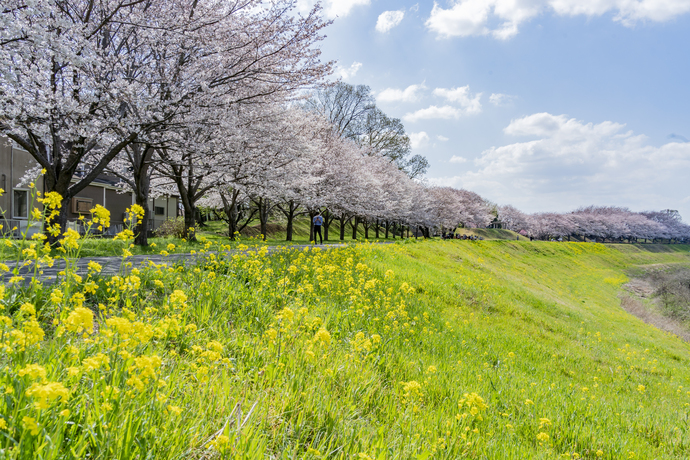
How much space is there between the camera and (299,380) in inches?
134

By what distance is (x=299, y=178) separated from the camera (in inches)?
848

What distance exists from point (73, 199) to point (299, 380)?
1295 inches

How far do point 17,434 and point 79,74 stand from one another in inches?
418

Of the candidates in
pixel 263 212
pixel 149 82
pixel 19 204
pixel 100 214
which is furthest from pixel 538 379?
pixel 19 204

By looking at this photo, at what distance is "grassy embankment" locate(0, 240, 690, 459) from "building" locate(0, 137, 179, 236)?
6.41m

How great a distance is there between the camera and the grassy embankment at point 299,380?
7.09 feet

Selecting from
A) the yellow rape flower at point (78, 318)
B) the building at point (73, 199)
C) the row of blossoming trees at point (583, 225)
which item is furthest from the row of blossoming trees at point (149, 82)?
the row of blossoming trees at point (583, 225)

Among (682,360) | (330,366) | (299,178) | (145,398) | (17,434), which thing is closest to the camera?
(17,434)

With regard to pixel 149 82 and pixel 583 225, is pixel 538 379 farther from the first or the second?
pixel 583 225

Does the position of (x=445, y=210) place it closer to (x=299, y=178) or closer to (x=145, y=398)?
(x=299, y=178)

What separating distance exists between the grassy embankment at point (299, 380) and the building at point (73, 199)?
21.0 feet

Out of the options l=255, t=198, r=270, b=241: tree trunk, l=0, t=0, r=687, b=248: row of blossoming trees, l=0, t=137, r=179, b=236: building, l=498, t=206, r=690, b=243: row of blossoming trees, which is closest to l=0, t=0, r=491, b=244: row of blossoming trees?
l=0, t=0, r=687, b=248: row of blossoming trees

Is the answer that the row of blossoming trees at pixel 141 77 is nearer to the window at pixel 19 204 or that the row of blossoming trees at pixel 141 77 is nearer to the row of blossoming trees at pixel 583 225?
the window at pixel 19 204

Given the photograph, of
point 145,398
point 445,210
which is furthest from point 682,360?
point 445,210
